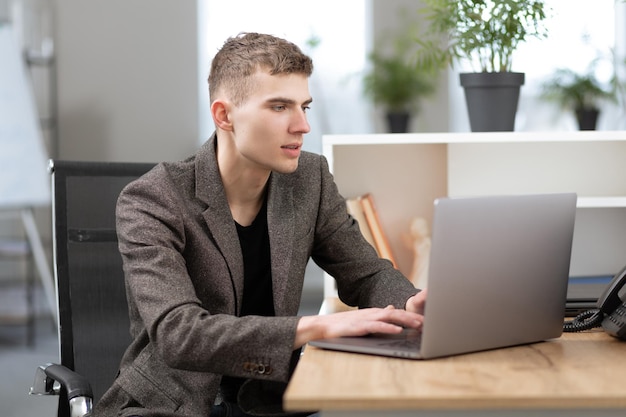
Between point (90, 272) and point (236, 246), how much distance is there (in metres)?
0.40

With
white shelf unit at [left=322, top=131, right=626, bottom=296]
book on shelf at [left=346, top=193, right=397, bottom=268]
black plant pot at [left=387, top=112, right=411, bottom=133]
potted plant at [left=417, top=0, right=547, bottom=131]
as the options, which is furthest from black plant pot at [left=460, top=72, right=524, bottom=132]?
black plant pot at [left=387, top=112, right=411, bottom=133]

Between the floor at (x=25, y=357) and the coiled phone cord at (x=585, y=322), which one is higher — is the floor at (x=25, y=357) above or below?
below

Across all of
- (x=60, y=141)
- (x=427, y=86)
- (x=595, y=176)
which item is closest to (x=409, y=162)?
(x=595, y=176)

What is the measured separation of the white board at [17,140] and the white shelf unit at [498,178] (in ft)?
9.43

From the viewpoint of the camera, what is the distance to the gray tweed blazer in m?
1.35

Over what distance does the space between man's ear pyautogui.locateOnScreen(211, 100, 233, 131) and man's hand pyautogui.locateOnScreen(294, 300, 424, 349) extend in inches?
20.1

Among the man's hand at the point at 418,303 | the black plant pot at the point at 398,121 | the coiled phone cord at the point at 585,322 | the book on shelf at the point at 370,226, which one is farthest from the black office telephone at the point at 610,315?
the black plant pot at the point at 398,121

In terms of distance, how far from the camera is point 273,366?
1328 mm

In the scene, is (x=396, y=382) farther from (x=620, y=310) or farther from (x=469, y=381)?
(x=620, y=310)

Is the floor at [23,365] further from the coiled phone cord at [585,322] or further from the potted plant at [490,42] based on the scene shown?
the coiled phone cord at [585,322]

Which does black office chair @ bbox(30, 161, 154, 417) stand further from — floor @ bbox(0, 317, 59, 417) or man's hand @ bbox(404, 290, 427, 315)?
floor @ bbox(0, 317, 59, 417)

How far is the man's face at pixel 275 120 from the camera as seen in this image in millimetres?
1623

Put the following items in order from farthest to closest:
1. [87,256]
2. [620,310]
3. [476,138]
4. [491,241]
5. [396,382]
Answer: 1. [476,138]
2. [87,256]
3. [620,310]
4. [491,241]
5. [396,382]

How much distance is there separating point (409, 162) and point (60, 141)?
418 centimetres
